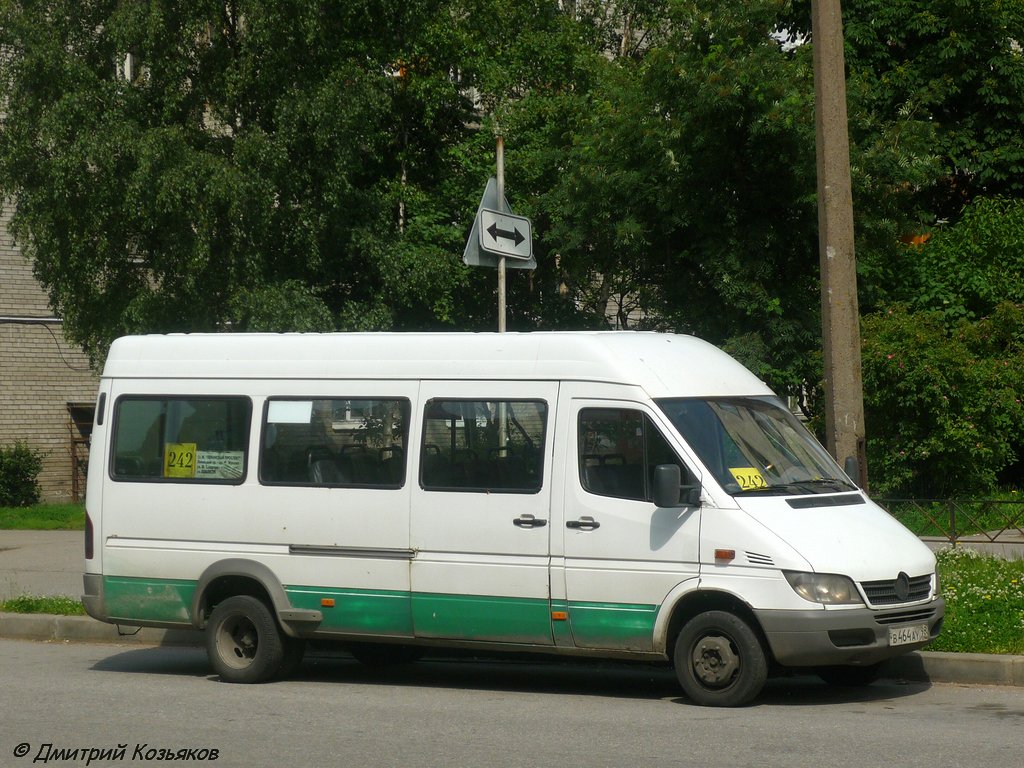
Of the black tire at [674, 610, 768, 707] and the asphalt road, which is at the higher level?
the black tire at [674, 610, 768, 707]

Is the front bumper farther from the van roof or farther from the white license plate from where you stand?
the van roof

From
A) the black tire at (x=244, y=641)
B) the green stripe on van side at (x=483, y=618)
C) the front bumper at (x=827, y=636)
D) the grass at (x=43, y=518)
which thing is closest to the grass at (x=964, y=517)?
the front bumper at (x=827, y=636)

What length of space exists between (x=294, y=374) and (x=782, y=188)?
10636 millimetres

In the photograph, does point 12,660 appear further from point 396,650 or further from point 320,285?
point 320,285

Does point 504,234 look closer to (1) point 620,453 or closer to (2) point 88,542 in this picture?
(1) point 620,453

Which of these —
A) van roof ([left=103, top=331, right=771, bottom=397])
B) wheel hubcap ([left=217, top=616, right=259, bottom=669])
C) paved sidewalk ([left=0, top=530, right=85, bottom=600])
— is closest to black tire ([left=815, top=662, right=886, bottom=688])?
van roof ([left=103, top=331, right=771, bottom=397])

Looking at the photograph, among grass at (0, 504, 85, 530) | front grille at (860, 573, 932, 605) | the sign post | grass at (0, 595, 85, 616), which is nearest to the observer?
front grille at (860, 573, 932, 605)

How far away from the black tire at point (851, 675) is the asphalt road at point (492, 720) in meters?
0.10

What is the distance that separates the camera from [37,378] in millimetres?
26531

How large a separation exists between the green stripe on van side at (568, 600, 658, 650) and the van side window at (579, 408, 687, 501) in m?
0.68

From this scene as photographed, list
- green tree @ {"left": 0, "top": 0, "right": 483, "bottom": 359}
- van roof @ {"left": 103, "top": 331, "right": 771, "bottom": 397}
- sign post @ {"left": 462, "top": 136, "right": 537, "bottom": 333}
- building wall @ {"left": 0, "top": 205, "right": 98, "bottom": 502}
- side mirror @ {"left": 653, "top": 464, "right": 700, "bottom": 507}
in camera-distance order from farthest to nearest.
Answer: building wall @ {"left": 0, "top": 205, "right": 98, "bottom": 502}
green tree @ {"left": 0, "top": 0, "right": 483, "bottom": 359}
sign post @ {"left": 462, "top": 136, "right": 537, "bottom": 333}
van roof @ {"left": 103, "top": 331, "right": 771, "bottom": 397}
side mirror @ {"left": 653, "top": 464, "right": 700, "bottom": 507}

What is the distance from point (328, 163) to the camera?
1938 cm

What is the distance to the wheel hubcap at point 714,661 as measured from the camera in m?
8.19

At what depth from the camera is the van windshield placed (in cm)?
841
